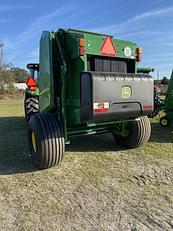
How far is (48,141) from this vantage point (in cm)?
380

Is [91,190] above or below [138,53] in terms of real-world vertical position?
below

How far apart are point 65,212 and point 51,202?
0.29 metres

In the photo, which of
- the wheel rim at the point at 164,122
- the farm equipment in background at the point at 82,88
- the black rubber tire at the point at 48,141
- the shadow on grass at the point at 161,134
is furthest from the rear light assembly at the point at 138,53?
the wheel rim at the point at 164,122

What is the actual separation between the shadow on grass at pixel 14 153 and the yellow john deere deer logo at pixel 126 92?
1.77 m

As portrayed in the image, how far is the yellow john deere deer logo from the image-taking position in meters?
3.58

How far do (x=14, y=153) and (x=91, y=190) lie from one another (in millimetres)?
2173

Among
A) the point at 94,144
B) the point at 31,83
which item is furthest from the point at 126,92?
the point at 31,83

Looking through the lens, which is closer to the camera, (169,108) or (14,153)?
(14,153)

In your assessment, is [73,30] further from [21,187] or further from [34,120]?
[21,187]

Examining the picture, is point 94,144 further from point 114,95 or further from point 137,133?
point 114,95

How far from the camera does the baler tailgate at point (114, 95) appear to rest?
3342 mm

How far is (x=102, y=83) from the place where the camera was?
3.37 m

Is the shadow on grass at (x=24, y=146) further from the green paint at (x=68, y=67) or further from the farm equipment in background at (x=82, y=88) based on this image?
the green paint at (x=68, y=67)

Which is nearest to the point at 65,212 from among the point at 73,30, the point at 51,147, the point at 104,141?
the point at 51,147
